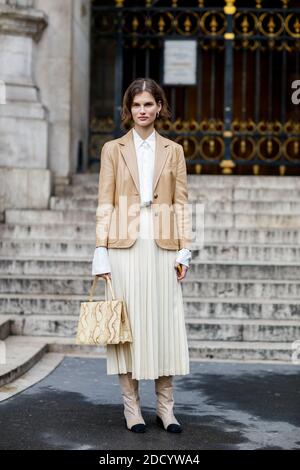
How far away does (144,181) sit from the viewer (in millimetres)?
5445

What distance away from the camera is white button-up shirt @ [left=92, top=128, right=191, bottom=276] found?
5.32 meters

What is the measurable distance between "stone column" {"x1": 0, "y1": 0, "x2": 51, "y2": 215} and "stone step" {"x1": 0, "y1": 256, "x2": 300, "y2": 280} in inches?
58.7

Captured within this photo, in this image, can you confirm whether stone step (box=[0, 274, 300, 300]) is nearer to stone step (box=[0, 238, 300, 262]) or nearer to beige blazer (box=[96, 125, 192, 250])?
stone step (box=[0, 238, 300, 262])

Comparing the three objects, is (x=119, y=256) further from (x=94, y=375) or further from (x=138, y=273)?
(x=94, y=375)

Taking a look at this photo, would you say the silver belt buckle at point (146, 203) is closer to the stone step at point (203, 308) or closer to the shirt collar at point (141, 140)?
the shirt collar at point (141, 140)

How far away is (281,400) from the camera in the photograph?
20.8ft

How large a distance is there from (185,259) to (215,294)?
349 centimetres

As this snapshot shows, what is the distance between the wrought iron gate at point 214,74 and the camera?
1278 centimetres

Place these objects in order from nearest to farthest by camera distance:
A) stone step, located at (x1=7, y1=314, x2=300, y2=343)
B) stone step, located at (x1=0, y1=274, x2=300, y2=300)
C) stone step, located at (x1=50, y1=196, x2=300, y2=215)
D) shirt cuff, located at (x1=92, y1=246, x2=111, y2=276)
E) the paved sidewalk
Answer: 1. the paved sidewalk
2. shirt cuff, located at (x1=92, y1=246, x2=111, y2=276)
3. stone step, located at (x1=7, y1=314, x2=300, y2=343)
4. stone step, located at (x1=0, y1=274, x2=300, y2=300)
5. stone step, located at (x1=50, y1=196, x2=300, y2=215)

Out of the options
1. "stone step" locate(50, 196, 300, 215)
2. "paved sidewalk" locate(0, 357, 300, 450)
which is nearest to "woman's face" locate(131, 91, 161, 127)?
"paved sidewalk" locate(0, 357, 300, 450)

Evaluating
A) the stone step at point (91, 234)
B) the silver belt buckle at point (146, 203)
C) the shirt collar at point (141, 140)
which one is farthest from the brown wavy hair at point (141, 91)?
the stone step at point (91, 234)

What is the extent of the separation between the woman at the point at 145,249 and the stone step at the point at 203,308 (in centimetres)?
308

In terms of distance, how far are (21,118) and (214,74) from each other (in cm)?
563
